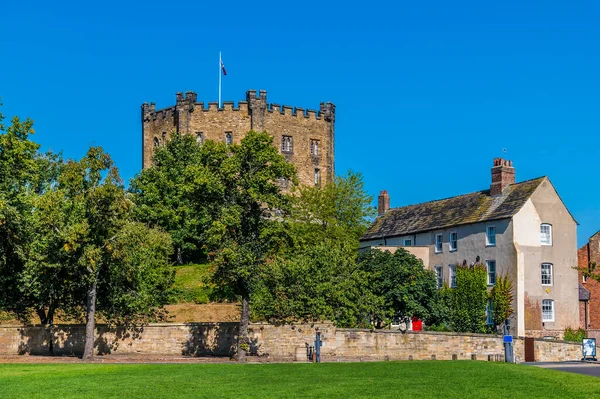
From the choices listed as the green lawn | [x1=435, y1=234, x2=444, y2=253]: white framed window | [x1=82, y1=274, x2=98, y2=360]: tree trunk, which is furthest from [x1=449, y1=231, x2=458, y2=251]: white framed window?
[x1=82, y1=274, x2=98, y2=360]: tree trunk

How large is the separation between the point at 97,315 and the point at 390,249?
2122 cm

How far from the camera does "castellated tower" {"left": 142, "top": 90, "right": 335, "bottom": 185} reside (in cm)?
8481

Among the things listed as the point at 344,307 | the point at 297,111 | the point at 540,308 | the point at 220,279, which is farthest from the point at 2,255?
the point at 297,111

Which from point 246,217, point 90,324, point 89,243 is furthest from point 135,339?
point 246,217

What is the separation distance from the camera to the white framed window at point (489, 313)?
170ft

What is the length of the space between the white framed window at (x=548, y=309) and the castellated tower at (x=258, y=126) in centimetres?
3706

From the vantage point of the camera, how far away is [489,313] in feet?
171

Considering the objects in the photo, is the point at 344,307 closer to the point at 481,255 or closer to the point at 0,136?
the point at 481,255

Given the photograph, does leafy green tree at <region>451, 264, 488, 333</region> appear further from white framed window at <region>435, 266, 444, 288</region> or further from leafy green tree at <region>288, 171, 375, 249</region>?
leafy green tree at <region>288, 171, 375, 249</region>

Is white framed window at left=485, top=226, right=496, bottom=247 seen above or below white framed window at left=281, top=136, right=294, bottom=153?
below

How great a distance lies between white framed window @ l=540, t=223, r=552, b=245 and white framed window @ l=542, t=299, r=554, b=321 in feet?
12.0

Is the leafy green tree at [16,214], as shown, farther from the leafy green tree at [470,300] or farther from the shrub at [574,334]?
the shrub at [574,334]

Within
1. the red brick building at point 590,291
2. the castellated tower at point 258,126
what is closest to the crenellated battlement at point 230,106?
the castellated tower at point 258,126

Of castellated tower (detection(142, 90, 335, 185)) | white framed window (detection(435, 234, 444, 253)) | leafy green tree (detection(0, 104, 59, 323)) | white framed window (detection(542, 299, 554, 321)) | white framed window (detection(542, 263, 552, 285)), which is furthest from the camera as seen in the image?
castellated tower (detection(142, 90, 335, 185))
